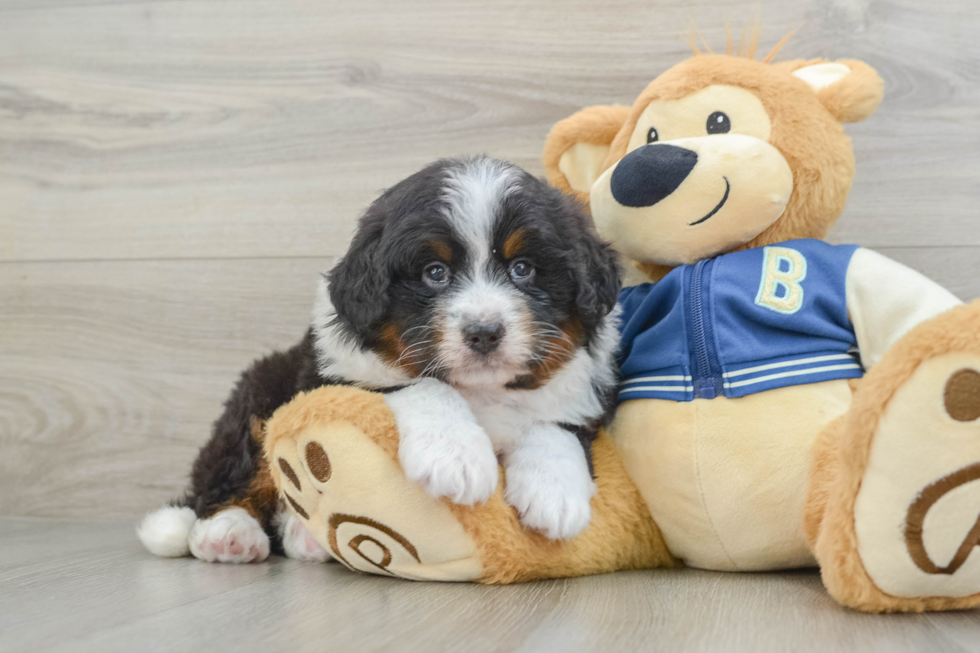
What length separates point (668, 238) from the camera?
1.54 meters

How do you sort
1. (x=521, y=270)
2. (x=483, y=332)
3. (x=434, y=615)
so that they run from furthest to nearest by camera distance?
(x=521, y=270)
(x=483, y=332)
(x=434, y=615)

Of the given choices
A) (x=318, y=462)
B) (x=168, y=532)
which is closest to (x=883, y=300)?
(x=318, y=462)

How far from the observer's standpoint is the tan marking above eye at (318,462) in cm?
133

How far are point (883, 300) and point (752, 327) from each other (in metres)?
0.24

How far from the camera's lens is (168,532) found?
1738mm

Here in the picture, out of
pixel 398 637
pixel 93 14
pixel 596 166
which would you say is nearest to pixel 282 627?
pixel 398 637

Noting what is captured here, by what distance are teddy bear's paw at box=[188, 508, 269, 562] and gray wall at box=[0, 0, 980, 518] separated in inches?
26.2

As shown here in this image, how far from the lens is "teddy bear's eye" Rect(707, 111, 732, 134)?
157cm

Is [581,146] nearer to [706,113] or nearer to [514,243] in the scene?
[706,113]

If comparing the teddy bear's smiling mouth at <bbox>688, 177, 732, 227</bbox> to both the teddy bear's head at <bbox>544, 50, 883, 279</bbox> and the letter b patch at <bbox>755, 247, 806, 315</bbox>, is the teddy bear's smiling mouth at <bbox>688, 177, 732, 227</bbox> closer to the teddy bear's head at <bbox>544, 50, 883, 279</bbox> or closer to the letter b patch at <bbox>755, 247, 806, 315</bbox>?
the teddy bear's head at <bbox>544, 50, 883, 279</bbox>

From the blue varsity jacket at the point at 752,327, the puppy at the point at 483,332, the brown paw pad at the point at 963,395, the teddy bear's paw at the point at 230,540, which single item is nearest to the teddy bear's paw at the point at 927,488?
the brown paw pad at the point at 963,395

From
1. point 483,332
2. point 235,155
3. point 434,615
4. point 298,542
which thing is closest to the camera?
point 434,615

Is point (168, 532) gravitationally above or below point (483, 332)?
below

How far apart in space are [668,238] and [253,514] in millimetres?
1077
